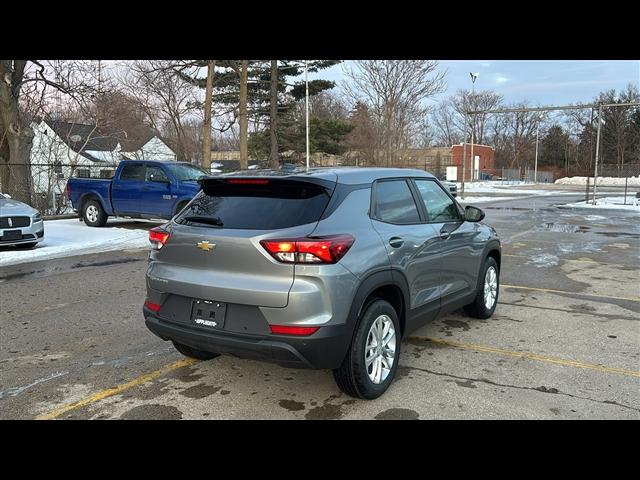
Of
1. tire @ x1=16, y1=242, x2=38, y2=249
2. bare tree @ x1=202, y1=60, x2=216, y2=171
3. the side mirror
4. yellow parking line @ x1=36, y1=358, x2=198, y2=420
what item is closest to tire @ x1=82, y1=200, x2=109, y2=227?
tire @ x1=16, y1=242, x2=38, y2=249

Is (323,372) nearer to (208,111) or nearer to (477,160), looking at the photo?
(208,111)

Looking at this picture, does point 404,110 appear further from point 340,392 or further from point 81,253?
Result: point 340,392

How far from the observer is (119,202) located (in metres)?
14.6

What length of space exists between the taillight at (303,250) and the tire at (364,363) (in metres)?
0.59

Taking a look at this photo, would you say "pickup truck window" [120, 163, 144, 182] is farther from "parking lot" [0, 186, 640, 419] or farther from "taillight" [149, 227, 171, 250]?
"taillight" [149, 227, 171, 250]

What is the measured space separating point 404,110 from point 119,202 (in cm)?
2438

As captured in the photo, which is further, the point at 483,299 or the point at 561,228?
the point at 561,228

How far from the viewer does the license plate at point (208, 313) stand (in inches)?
143

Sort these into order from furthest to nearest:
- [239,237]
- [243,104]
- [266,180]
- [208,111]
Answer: [243,104] → [208,111] → [266,180] → [239,237]

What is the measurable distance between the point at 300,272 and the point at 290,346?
0.49m

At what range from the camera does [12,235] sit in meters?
10.5

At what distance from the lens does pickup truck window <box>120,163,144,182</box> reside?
47.1ft

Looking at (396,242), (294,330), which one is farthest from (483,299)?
(294,330)

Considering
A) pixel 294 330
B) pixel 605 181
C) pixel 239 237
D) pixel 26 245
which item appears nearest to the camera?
pixel 294 330
